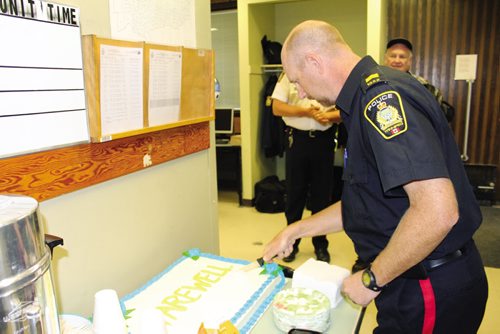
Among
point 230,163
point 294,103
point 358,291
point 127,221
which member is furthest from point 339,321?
point 230,163

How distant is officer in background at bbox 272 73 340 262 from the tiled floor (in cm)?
24

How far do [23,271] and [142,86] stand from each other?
86 centimetres

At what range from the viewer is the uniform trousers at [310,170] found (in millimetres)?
3209

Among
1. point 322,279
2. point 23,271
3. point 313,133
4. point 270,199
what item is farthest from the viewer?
point 270,199

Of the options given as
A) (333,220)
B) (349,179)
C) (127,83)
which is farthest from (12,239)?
(333,220)

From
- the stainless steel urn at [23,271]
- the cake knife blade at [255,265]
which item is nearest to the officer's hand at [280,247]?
the cake knife blade at [255,265]

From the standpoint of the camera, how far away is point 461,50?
14.7ft

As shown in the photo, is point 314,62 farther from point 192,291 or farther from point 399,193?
point 192,291

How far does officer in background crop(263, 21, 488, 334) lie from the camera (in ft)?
3.43

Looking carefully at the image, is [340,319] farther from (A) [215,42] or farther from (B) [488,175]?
(A) [215,42]

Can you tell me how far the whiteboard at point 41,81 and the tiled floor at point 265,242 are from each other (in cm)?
202

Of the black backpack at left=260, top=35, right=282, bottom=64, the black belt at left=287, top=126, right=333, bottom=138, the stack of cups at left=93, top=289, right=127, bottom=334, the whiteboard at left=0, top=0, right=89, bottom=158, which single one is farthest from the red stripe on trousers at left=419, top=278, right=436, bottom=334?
the black backpack at left=260, top=35, right=282, bottom=64

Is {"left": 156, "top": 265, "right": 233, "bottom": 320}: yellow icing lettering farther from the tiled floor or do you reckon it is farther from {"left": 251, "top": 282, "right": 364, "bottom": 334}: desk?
the tiled floor

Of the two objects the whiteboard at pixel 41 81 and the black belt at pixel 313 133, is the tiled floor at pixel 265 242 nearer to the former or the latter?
the black belt at pixel 313 133
